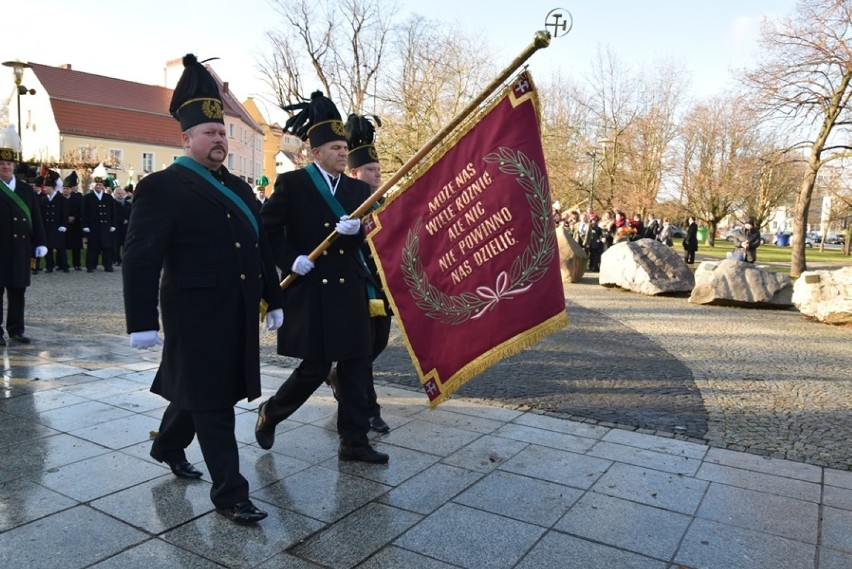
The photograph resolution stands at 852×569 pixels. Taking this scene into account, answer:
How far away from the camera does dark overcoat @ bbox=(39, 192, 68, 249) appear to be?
15789mm

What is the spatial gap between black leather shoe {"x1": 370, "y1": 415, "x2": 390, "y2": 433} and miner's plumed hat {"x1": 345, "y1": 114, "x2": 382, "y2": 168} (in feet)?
6.28

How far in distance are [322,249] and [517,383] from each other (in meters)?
3.06

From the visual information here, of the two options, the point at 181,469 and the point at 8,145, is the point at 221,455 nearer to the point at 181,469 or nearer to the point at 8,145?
the point at 181,469

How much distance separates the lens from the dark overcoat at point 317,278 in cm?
423

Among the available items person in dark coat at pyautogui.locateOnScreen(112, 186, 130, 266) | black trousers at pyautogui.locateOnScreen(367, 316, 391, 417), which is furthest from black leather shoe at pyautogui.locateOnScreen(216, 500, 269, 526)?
person in dark coat at pyautogui.locateOnScreen(112, 186, 130, 266)

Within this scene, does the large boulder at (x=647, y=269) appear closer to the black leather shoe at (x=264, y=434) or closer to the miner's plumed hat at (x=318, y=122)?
the miner's plumed hat at (x=318, y=122)

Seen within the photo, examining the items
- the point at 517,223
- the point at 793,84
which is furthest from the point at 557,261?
the point at 793,84

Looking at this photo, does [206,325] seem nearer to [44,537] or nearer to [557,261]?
[44,537]

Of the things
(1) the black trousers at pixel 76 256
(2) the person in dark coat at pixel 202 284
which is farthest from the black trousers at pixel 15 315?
(1) the black trousers at pixel 76 256

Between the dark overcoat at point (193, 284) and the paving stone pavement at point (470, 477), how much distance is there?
0.70m

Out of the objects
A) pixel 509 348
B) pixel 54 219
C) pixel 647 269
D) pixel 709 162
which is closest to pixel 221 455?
pixel 509 348

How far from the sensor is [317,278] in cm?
429

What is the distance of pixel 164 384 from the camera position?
366 centimetres

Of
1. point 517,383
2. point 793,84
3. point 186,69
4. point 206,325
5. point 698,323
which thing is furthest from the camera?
point 793,84
